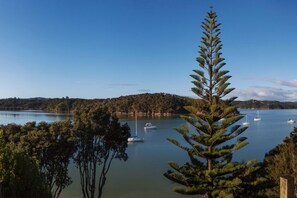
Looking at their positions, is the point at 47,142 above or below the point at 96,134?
below

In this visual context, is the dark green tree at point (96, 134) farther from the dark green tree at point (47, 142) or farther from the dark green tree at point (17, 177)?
the dark green tree at point (17, 177)

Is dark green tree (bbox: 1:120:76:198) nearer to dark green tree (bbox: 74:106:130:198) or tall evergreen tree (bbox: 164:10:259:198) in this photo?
dark green tree (bbox: 74:106:130:198)

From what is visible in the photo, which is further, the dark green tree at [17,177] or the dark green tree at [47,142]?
the dark green tree at [47,142]

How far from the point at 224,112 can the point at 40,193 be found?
6.68 meters

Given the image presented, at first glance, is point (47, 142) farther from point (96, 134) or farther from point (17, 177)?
point (17, 177)

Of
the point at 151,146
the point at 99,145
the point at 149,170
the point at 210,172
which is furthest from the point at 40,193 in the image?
the point at 151,146

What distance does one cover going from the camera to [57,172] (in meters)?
14.3

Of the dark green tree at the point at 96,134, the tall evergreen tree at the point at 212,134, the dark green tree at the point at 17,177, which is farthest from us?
the dark green tree at the point at 96,134

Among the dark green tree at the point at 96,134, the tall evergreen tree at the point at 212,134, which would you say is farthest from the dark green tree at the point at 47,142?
the tall evergreen tree at the point at 212,134

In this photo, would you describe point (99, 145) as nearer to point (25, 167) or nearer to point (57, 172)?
point (57, 172)

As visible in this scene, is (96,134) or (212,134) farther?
(96,134)

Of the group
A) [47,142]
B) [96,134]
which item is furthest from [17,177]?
[96,134]

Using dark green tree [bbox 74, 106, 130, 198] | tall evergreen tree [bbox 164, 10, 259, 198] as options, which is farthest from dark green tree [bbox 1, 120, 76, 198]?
tall evergreen tree [bbox 164, 10, 259, 198]

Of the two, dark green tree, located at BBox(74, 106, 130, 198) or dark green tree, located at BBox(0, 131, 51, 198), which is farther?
dark green tree, located at BBox(74, 106, 130, 198)
